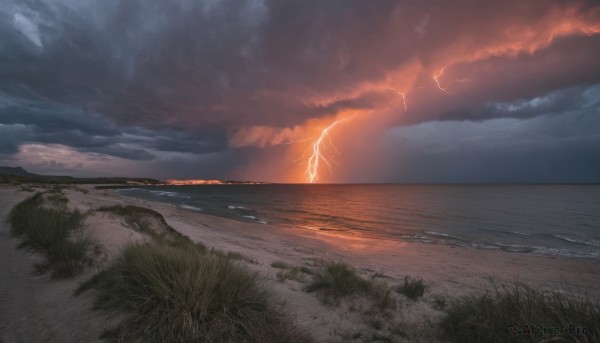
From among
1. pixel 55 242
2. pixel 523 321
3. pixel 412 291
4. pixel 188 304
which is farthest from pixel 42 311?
pixel 412 291

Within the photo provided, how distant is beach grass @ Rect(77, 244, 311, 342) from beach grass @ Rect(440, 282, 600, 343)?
8.49 ft

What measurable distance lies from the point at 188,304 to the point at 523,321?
4843 mm

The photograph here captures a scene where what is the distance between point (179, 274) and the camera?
4.79 meters

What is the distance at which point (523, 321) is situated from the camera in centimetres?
401

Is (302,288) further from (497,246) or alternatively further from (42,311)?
(497,246)

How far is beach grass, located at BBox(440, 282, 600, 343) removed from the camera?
12.1 ft

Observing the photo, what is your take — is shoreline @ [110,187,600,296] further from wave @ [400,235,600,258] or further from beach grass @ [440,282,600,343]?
beach grass @ [440,282,600,343]

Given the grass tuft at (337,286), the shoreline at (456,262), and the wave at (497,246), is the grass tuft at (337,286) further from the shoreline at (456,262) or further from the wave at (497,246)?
the wave at (497,246)

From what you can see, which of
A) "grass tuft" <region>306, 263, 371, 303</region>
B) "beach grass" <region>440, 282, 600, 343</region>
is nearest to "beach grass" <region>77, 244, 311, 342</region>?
"grass tuft" <region>306, 263, 371, 303</region>

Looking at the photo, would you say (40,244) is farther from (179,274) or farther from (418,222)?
(418,222)

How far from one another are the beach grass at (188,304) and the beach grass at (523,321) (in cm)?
259

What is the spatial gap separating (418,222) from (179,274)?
35444 millimetres

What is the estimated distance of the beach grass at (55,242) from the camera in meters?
6.83

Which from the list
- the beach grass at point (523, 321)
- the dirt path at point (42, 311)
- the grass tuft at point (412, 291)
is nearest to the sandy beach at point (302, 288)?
the dirt path at point (42, 311)
